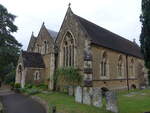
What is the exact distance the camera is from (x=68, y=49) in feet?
82.8

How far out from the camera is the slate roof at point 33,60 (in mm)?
27672

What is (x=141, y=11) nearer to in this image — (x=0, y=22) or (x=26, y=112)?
(x=26, y=112)

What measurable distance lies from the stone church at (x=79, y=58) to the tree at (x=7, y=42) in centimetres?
1036

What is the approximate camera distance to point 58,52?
26.6 meters

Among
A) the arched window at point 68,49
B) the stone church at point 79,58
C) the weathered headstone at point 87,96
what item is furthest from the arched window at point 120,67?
the weathered headstone at point 87,96

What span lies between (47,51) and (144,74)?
2325 cm

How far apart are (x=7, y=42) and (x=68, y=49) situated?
23.9 m

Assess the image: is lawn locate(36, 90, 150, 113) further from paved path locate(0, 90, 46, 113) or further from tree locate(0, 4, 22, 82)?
tree locate(0, 4, 22, 82)

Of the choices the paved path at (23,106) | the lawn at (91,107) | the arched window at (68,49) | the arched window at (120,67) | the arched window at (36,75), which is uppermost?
the arched window at (68,49)

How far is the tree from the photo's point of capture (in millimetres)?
40250

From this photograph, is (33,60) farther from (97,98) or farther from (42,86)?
(97,98)

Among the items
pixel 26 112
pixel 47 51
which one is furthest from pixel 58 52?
pixel 26 112

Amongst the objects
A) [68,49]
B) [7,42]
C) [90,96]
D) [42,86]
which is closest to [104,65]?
[68,49]

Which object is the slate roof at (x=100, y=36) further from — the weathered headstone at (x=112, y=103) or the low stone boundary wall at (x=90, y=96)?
the weathered headstone at (x=112, y=103)
